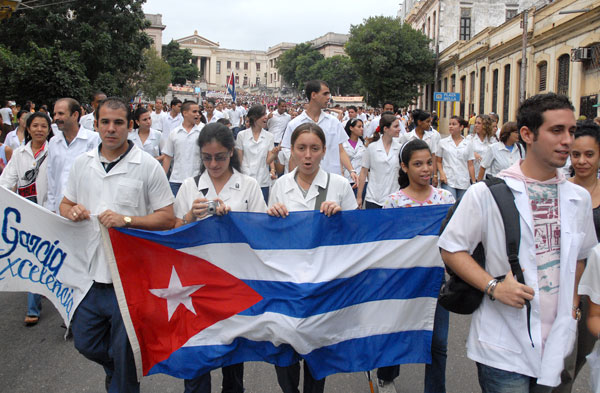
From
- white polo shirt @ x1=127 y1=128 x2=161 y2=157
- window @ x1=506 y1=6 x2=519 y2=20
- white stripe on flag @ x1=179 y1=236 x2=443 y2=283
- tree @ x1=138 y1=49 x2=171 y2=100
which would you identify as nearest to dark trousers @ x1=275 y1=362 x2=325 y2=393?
white stripe on flag @ x1=179 y1=236 x2=443 y2=283

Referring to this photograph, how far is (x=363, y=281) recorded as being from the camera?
3.39 meters

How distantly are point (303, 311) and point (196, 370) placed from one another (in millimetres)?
739

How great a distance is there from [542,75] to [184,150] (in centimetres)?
2297

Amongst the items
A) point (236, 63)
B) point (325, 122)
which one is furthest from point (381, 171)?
point (236, 63)

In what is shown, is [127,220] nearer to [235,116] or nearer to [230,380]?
[230,380]

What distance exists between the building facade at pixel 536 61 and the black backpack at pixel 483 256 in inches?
772

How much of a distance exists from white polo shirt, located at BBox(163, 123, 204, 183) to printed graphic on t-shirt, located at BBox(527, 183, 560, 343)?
5.52 meters

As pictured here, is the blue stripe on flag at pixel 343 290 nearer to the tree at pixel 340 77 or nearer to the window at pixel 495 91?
the window at pixel 495 91

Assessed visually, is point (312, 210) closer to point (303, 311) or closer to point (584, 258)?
point (303, 311)

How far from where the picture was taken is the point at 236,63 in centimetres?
15238

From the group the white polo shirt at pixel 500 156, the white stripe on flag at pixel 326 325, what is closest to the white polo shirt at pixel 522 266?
the white stripe on flag at pixel 326 325

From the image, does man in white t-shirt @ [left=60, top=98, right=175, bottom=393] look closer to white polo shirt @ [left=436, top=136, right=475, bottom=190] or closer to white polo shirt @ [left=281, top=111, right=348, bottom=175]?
white polo shirt @ [left=281, top=111, right=348, bottom=175]

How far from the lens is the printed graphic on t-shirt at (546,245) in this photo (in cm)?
239

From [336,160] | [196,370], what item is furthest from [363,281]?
[336,160]
